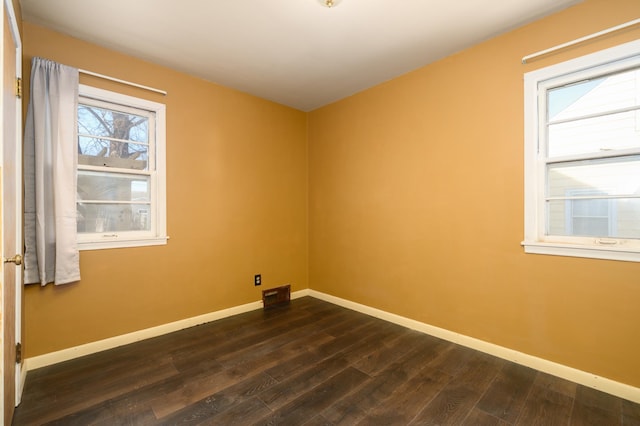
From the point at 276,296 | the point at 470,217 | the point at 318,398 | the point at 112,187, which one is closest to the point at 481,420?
the point at 318,398

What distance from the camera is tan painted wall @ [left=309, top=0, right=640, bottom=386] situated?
1890mm

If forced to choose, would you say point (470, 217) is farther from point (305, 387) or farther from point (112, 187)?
point (112, 187)

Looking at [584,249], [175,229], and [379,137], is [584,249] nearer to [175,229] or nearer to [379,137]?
[379,137]

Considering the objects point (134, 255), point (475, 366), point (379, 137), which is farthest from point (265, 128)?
point (475, 366)

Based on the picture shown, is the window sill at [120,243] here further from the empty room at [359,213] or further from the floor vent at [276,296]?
the floor vent at [276,296]

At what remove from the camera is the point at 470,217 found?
8.06 ft

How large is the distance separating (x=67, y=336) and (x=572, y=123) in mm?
4185

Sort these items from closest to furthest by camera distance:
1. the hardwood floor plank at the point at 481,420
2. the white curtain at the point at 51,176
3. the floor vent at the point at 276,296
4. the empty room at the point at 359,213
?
the hardwood floor plank at the point at 481,420 → the empty room at the point at 359,213 → the white curtain at the point at 51,176 → the floor vent at the point at 276,296

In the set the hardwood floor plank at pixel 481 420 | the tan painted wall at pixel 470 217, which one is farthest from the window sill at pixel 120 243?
the hardwood floor plank at pixel 481 420

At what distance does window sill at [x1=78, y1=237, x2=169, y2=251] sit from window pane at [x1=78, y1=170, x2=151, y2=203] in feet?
1.22

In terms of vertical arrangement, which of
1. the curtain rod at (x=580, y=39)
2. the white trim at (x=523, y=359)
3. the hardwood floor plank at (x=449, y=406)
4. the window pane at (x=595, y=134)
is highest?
the curtain rod at (x=580, y=39)

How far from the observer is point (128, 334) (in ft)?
8.29

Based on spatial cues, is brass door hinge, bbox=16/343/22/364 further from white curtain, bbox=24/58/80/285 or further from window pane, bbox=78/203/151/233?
window pane, bbox=78/203/151/233

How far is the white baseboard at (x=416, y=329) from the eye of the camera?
1.86m
